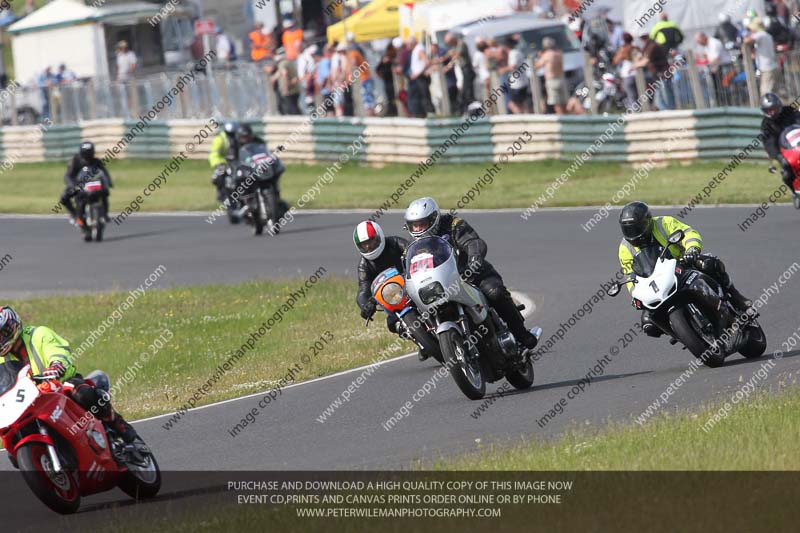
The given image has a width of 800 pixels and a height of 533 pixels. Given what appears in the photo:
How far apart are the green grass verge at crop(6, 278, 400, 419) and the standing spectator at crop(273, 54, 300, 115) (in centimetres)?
1392

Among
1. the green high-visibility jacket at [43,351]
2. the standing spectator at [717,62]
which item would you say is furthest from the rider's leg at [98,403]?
the standing spectator at [717,62]

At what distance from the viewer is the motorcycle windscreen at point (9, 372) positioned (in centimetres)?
934

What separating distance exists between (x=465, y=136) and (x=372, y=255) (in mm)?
17565

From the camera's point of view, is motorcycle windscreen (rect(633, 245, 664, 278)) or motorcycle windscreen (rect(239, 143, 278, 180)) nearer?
motorcycle windscreen (rect(633, 245, 664, 278))

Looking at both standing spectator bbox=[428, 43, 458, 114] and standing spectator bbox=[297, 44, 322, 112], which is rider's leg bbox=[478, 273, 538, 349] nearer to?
standing spectator bbox=[428, 43, 458, 114]

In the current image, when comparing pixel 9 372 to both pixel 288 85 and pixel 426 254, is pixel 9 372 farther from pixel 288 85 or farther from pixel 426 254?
pixel 288 85

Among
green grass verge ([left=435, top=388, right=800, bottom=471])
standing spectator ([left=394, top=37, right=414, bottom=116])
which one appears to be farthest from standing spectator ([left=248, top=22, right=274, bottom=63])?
green grass verge ([left=435, top=388, right=800, bottom=471])

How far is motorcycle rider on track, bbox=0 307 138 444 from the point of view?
29.7 ft

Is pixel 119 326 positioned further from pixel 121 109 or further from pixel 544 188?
pixel 121 109

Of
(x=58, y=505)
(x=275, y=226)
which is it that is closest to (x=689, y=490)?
(x=58, y=505)

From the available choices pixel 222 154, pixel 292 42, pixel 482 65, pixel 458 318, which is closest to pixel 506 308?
pixel 458 318

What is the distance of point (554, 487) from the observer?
7.95 metres

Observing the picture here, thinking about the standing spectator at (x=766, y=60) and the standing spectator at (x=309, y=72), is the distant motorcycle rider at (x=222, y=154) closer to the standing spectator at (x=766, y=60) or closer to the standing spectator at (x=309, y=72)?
the standing spectator at (x=309, y=72)

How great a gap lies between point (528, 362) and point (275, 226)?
523 inches
